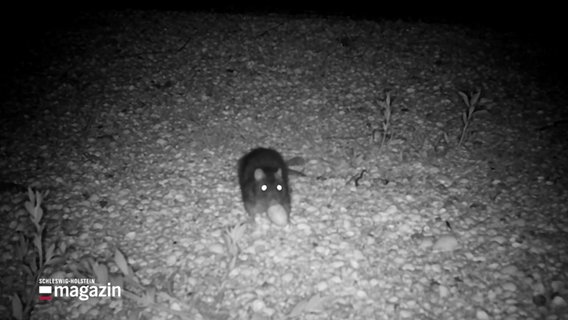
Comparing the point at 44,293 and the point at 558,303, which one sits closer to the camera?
the point at 558,303

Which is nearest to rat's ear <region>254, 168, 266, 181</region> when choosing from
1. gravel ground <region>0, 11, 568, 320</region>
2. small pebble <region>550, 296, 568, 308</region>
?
gravel ground <region>0, 11, 568, 320</region>

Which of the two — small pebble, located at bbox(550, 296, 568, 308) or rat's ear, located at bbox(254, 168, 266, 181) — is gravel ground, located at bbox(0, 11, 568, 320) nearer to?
small pebble, located at bbox(550, 296, 568, 308)

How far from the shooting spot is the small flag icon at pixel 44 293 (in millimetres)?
3236

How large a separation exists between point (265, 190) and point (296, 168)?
2.96 feet

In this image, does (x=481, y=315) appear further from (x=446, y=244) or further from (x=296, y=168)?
(x=296, y=168)

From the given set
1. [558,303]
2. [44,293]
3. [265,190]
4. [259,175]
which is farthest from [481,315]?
[44,293]

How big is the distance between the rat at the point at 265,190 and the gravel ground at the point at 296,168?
0.14m

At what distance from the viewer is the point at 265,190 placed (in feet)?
12.6

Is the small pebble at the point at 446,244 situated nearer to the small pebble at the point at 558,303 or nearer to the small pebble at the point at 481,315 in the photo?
the small pebble at the point at 481,315

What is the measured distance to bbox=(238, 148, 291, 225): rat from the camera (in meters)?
3.82

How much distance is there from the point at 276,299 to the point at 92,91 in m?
4.52

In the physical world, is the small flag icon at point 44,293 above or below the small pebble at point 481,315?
below

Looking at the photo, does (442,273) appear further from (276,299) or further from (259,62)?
(259,62)

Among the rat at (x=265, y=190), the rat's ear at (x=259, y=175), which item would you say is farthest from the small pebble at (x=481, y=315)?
the rat's ear at (x=259, y=175)
